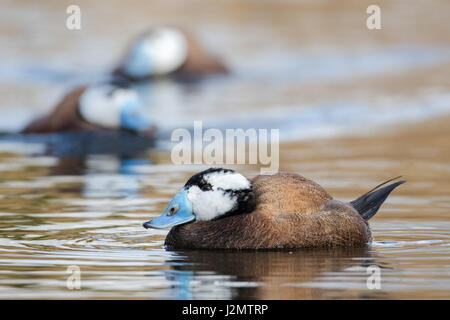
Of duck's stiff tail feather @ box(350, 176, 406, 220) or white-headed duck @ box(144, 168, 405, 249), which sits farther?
duck's stiff tail feather @ box(350, 176, 406, 220)

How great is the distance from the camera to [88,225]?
31.1ft

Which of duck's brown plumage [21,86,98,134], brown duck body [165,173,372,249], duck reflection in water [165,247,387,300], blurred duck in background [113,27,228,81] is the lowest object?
duck reflection in water [165,247,387,300]

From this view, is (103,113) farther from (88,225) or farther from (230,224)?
(230,224)

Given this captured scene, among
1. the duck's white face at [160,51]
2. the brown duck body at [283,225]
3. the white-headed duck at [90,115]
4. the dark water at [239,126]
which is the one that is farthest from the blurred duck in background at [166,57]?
the brown duck body at [283,225]

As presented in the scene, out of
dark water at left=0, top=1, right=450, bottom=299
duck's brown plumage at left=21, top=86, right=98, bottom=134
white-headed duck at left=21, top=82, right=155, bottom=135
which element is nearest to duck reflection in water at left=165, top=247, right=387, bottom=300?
dark water at left=0, top=1, right=450, bottom=299

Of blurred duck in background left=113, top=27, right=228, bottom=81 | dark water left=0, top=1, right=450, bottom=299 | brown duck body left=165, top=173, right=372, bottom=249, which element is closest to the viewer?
dark water left=0, top=1, right=450, bottom=299

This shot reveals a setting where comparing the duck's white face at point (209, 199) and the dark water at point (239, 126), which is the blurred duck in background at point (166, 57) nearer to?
the dark water at point (239, 126)

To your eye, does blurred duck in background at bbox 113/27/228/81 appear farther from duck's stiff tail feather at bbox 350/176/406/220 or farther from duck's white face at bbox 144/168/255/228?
duck's white face at bbox 144/168/255/228

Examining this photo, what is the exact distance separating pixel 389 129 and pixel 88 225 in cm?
728

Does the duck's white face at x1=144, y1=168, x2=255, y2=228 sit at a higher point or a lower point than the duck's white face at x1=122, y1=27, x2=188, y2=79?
lower

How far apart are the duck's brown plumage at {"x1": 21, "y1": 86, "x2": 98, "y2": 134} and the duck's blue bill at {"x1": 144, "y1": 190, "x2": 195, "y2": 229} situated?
774 cm

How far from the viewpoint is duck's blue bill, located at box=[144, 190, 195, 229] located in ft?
27.4

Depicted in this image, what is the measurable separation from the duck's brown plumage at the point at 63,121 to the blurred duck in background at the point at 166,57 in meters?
7.04

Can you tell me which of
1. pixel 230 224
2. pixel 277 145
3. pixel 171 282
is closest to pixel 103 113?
pixel 277 145
